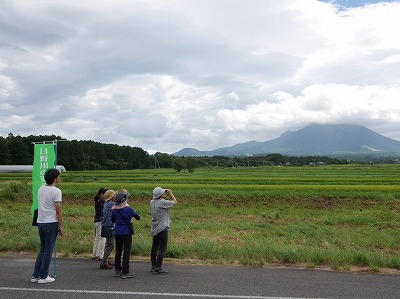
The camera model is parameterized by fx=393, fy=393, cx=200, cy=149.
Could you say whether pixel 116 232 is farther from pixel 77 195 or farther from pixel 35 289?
pixel 77 195

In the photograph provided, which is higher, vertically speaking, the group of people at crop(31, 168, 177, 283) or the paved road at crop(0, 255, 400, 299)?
the group of people at crop(31, 168, 177, 283)

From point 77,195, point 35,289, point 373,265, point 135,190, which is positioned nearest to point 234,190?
point 135,190

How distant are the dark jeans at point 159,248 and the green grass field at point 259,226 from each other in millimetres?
1136

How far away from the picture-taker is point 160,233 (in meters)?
7.38

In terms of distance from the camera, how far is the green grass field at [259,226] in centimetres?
837

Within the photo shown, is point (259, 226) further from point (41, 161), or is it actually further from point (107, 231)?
point (41, 161)

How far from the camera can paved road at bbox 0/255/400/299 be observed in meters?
5.83

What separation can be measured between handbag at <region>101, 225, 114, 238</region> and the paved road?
24.7 inches

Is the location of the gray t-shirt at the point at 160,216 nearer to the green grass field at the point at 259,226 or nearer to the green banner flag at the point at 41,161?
the green grass field at the point at 259,226

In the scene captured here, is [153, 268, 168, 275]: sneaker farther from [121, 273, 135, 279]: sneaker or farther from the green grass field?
the green grass field

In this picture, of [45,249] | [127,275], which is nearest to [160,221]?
[127,275]

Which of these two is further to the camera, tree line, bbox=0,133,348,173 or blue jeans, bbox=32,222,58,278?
tree line, bbox=0,133,348,173

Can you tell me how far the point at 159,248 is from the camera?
24.1 feet

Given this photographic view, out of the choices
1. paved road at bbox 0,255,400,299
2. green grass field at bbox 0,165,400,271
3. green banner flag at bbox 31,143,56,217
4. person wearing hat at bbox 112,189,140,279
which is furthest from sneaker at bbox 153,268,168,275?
green banner flag at bbox 31,143,56,217
